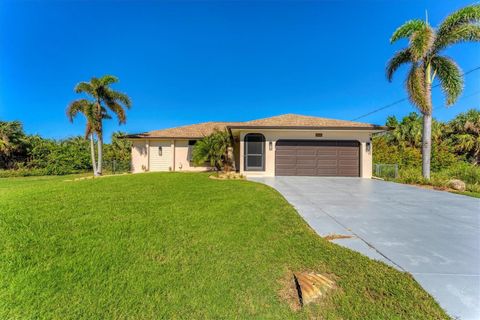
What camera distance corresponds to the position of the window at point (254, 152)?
1290cm

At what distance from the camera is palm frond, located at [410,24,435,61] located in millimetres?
10172

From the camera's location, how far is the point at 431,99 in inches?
423

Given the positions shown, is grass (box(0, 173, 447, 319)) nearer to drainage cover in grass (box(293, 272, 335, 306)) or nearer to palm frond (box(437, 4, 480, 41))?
drainage cover in grass (box(293, 272, 335, 306))

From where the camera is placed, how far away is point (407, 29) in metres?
10.8

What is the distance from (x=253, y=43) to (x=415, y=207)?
43.4 ft

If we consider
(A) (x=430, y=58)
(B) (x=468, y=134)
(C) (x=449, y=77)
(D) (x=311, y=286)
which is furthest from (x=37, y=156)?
(B) (x=468, y=134)

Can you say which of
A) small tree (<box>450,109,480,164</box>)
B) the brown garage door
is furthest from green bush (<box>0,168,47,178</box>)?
small tree (<box>450,109,480,164</box>)

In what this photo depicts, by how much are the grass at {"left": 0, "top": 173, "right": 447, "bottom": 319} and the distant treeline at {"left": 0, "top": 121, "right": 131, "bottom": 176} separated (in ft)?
49.7

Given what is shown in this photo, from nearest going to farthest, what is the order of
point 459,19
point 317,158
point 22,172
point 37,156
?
point 459,19 → point 317,158 → point 22,172 → point 37,156

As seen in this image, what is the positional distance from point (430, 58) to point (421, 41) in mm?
1312

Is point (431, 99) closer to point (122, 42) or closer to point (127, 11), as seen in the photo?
point (127, 11)

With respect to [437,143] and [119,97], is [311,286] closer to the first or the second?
[119,97]

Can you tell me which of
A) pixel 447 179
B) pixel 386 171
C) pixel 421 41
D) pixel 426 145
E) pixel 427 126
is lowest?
pixel 447 179

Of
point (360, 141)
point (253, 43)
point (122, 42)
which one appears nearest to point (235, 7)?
point (253, 43)
